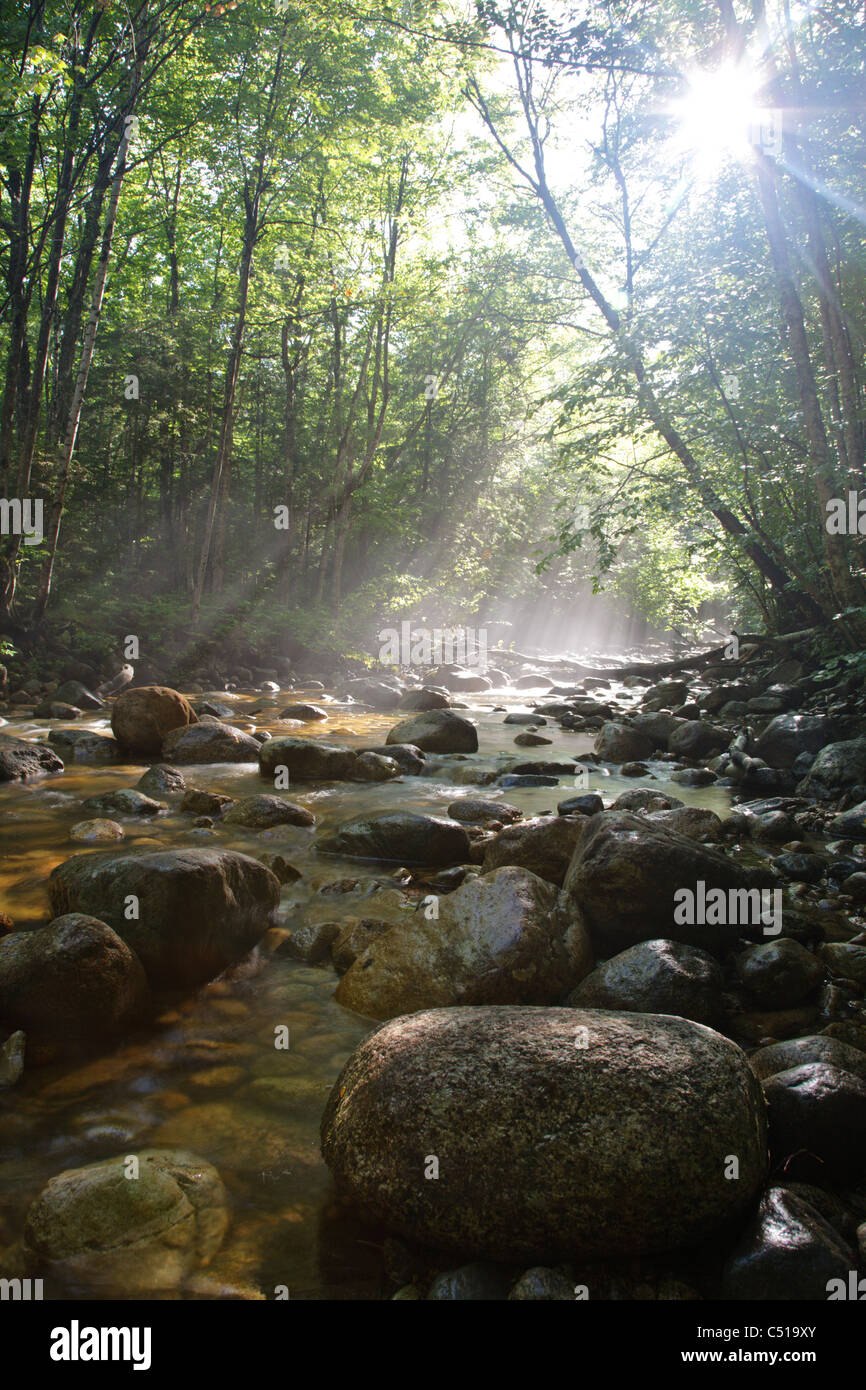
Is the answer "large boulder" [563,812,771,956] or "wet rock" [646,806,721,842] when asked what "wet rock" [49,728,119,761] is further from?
"large boulder" [563,812,771,956]

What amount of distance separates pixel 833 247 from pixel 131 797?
1322 cm

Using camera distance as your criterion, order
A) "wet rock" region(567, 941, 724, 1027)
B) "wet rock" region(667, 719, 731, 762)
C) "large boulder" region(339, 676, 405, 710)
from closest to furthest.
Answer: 1. "wet rock" region(567, 941, 724, 1027)
2. "wet rock" region(667, 719, 731, 762)
3. "large boulder" region(339, 676, 405, 710)

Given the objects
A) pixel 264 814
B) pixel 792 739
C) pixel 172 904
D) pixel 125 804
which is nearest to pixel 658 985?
pixel 172 904

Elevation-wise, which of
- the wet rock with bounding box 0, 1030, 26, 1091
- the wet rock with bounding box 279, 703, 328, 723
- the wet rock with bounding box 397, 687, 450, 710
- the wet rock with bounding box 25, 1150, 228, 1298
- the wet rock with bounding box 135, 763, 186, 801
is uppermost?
the wet rock with bounding box 397, 687, 450, 710

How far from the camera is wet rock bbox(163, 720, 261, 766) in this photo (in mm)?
10109

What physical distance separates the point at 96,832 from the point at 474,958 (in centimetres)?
412

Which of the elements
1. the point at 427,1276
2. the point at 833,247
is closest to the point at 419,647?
the point at 833,247

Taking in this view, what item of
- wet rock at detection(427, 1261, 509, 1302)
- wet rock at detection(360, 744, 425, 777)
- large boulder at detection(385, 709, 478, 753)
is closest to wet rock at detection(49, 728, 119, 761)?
wet rock at detection(360, 744, 425, 777)

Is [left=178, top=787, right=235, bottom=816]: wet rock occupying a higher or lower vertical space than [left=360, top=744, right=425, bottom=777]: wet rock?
lower

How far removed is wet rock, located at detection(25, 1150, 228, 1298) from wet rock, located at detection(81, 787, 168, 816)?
16.4ft

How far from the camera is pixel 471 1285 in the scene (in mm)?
2320

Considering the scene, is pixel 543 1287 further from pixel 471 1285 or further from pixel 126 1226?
pixel 126 1226

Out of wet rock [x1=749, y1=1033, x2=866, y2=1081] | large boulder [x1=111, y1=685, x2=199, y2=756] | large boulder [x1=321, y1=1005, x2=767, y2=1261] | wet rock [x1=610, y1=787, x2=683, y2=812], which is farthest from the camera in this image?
large boulder [x1=111, y1=685, x2=199, y2=756]
